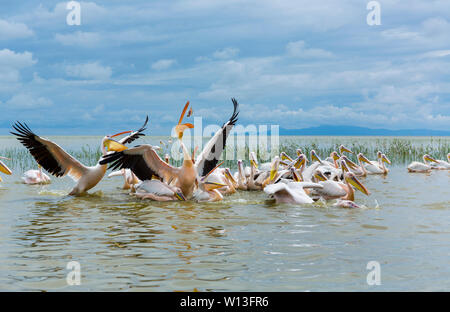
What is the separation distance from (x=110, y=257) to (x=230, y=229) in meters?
1.87

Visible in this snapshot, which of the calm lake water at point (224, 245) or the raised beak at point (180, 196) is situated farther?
the raised beak at point (180, 196)

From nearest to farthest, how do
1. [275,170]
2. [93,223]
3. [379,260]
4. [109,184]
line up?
1. [379,260]
2. [93,223]
3. [275,170]
4. [109,184]

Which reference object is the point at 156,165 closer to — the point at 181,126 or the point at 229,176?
the point at 181,126

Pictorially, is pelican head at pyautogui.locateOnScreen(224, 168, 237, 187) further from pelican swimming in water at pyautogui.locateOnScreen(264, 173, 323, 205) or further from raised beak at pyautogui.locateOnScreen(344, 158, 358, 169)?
raised beak at pyautogui.locateOnScreen(344, 158, 358, 169)

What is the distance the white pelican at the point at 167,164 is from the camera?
903 centimetres

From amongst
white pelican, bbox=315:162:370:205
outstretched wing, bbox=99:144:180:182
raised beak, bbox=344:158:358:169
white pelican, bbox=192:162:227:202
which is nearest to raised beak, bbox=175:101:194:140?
outstretched wing, bbox=99:144:180:182

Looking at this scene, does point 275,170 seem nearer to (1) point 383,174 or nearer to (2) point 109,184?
(2) point 109,184

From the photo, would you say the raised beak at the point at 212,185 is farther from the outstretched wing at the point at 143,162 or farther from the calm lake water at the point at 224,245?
the outstretched wing at the point at 143,162

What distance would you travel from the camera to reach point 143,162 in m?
9.34

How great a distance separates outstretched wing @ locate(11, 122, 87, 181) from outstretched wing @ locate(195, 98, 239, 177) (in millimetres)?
2335

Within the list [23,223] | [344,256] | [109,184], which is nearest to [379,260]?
[344,256]

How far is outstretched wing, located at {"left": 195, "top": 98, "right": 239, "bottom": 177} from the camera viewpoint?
31.9ft

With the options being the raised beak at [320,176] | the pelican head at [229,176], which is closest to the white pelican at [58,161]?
the pelican head at [229,176]

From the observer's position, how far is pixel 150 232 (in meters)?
6.04
